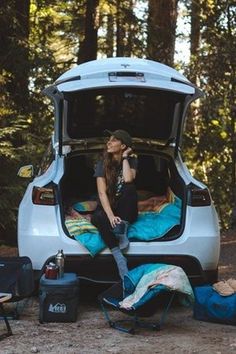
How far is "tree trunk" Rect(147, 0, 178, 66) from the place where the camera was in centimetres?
1329

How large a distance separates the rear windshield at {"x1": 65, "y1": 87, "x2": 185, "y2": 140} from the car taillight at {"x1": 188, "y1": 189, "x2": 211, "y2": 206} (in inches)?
47.1

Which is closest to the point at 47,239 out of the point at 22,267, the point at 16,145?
the point at 22,267

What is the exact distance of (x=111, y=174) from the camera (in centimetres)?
575

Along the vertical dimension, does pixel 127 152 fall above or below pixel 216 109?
below

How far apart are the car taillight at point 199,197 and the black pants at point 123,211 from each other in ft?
1.75

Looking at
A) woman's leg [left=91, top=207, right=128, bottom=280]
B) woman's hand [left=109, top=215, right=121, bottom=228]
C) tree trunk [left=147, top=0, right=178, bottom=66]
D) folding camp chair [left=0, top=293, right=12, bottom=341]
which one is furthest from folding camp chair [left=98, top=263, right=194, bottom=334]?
tree trunk [left=147, top=0, right=178, bottom=66]

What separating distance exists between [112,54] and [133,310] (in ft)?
41.4

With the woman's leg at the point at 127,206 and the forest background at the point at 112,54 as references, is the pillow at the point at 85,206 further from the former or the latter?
the forest background at the point at 112,54

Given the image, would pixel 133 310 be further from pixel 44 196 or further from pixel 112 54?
pixel 112 54

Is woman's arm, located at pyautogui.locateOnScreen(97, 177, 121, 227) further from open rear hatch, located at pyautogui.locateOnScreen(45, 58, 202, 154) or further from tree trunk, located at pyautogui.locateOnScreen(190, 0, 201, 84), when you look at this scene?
tree trunk, located at pyautogui.locateOnScreen(190, 0, 201, 84)

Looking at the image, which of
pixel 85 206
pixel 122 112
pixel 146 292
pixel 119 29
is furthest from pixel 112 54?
pixel 146 292

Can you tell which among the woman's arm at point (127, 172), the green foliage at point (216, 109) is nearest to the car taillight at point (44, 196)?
the woman's arm at point (127, 172)

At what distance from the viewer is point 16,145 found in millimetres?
11547

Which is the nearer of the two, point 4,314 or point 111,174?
point 4,314
